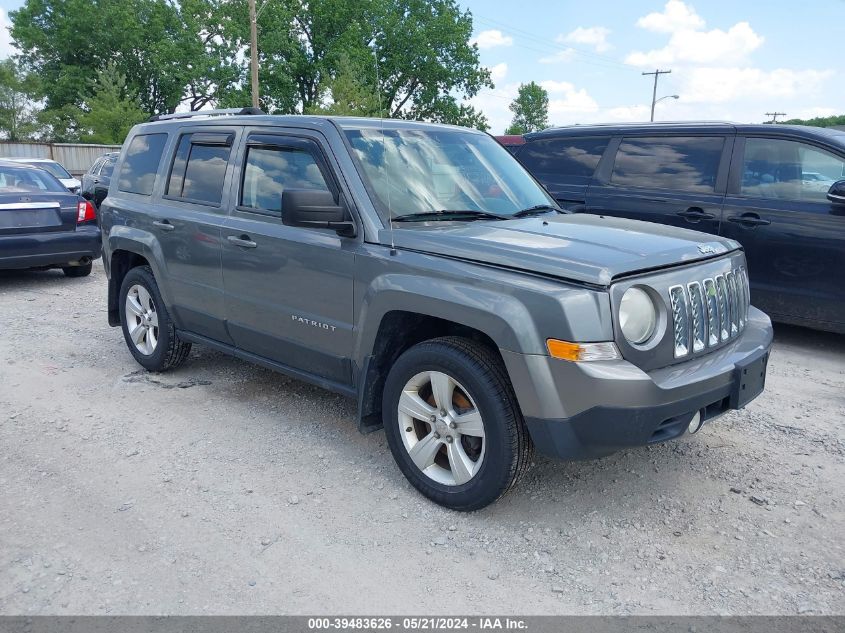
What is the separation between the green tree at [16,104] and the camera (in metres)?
45.1

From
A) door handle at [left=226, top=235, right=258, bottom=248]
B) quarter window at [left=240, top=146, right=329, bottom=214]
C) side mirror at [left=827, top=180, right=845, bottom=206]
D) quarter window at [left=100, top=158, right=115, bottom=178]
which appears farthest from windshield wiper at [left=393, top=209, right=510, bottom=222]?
quarter window at [left=100, top=158, right=115, bottom=178]

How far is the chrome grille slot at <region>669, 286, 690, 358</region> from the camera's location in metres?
3.08

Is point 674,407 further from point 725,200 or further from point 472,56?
point 472,56

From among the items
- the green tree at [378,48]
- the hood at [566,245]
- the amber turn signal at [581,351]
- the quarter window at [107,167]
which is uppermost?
the green tree at [378,48]

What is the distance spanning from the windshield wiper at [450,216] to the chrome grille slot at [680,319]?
1152 mm

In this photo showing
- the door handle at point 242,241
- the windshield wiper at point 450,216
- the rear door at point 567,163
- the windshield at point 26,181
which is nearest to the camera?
the windshield wiper at point 450,216

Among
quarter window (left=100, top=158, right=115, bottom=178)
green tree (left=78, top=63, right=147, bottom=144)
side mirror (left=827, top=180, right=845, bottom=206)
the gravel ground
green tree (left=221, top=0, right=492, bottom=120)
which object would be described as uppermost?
green tree (left=221, top=0, right=492, bottom=120)

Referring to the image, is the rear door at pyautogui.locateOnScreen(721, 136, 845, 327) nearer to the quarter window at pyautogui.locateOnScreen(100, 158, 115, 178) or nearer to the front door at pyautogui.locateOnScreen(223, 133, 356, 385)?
the front door at pyautogui.locateOnScreen(223, 133, 356, 385)

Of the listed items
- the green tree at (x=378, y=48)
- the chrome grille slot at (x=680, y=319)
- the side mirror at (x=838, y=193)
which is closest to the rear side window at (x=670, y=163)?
the side mirror at (x=838, y=193)

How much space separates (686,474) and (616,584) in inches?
45.0

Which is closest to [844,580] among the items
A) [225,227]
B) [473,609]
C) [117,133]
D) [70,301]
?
[473,609]

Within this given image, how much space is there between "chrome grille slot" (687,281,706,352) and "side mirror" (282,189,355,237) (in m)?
1.69

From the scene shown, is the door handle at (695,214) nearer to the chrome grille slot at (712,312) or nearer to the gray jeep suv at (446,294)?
the gray jeep suv at (446,294)

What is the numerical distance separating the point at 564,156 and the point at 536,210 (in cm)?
353
